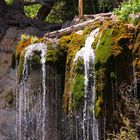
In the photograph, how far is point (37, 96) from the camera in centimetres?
1043

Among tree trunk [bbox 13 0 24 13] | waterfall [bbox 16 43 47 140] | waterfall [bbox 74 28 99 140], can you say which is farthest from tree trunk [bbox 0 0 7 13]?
waterfall [bbox 74 28 99 140]

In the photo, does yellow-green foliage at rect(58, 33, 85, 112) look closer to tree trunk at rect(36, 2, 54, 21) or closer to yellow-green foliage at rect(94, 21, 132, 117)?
yellow-green foliage at rect(94, 21, 132, 117)

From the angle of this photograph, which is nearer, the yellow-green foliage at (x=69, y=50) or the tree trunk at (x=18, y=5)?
the yellow-green foliage at (x=69, y=50)

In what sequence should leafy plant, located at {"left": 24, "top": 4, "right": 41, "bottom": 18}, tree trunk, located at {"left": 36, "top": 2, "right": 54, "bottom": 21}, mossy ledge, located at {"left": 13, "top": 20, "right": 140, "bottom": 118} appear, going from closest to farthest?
mossy ledge, located at {"left": 13, "top": 20, "right": 140, "bottom": 118}
tree trunk, located at {"left": 36, "top": 2, "right": 54, "bottom": 21}
leafy plant, located at {"left": 24, "top": 4, "right": 41, "bottom": 18}

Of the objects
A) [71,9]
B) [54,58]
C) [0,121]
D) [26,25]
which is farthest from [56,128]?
[71,9]

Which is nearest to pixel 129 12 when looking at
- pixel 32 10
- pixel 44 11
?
pixel 44 11

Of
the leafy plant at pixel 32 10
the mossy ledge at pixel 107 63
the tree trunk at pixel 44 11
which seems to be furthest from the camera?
the leafy plant at pixel 32 10

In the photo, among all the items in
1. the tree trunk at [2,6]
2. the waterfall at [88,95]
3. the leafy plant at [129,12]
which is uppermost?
the tree trunk at [2,6]

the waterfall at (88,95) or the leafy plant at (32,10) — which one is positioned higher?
the leafy plant at (32,10)

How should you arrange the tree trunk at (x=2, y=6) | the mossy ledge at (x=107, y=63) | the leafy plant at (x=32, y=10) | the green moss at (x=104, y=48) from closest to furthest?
1. the mossy ledge at (x=107, y=63)
2. the green moss at (x=104, y=48)
3. the tree trunk at (x=2, y=6)
4. the leafy plant at (x=32, y=10)

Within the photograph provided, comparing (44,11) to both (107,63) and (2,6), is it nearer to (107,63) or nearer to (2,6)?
(2,6)

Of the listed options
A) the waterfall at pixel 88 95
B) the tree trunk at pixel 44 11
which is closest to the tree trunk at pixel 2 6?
the tree trunk at pixel 44 11

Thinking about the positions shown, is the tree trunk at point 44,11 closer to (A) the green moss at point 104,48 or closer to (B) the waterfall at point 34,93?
(B) the waterfall at point 34,93

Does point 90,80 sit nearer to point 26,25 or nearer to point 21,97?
point 21,97
